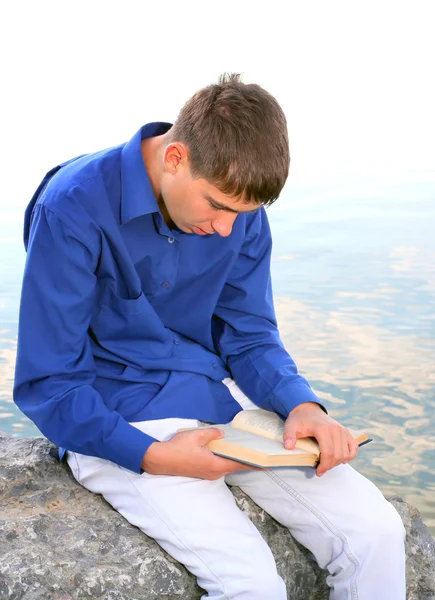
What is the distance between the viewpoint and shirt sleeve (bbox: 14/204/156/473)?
1894mm

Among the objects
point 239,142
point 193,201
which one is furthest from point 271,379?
point 239,142

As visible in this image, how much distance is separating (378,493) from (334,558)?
172mm

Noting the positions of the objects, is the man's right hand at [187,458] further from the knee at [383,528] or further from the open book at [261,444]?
the knee at [383,528]

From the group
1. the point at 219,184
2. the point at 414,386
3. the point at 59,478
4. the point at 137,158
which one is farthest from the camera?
the point at 414,386

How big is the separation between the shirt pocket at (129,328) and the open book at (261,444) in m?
0.24

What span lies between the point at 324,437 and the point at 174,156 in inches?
26.7

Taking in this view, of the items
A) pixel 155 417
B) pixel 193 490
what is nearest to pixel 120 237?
pixel 155 417

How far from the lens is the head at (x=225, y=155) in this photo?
6.00 ft

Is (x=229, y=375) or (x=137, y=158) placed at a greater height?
(x=137, y=158)

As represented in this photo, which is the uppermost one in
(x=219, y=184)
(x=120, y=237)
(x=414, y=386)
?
(x=219, y=184)

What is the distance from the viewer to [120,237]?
77.1 inches

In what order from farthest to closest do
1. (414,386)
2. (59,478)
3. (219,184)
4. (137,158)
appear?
(414,386) < (59,478) < (137,158) < (219,184)

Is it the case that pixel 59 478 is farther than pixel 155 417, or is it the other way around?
pixel 59 478

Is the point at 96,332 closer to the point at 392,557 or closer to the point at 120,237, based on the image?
the point at 120,237
